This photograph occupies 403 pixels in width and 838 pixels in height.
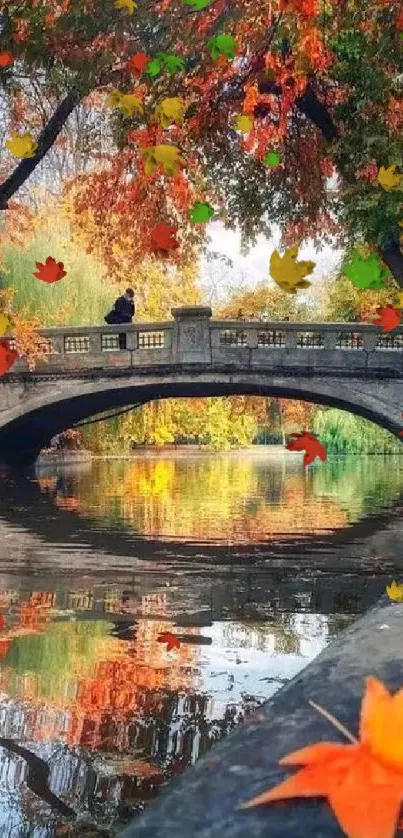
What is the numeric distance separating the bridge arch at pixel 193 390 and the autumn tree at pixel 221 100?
5.12 meters

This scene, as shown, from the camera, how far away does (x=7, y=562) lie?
30.2 feet

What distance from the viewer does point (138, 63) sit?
9430 mm

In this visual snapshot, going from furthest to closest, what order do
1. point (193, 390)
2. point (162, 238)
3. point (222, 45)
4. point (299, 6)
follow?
point (193, 390)
point (162, 238)
point (222, 45)
point (299, 6)

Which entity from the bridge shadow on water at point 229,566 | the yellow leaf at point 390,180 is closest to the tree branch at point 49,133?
the yellow leaf at point 390,180

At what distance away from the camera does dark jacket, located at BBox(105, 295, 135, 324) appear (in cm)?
1930

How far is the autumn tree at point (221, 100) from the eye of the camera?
8867mm

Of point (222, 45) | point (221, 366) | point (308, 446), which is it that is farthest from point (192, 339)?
point (308, 446)

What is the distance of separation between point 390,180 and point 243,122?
2094mm

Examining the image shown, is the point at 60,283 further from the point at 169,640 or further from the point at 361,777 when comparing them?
the point at 361,777

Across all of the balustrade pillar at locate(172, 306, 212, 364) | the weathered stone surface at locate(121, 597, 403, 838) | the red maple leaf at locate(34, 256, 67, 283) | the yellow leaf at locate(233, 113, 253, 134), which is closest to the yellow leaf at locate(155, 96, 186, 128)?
the yellow leaf at locate(233, 113, 253, 134)

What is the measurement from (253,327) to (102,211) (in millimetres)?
5666

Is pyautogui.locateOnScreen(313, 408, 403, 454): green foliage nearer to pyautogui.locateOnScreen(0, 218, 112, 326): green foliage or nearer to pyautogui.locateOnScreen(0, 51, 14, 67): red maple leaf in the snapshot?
pyautogui.locateOnScreen(0, 218, 112, 326): green foliage

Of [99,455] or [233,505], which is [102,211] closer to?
[233,505]

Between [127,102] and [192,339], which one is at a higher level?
[127,102]
